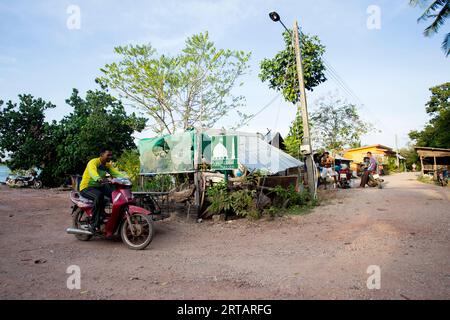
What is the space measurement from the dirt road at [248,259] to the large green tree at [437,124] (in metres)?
23.7

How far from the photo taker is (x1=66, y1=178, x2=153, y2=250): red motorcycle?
213 inches

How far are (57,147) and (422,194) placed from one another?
22.6 metres

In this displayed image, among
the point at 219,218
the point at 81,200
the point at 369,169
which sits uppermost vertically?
the point at 369,169

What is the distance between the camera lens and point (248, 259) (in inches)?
189

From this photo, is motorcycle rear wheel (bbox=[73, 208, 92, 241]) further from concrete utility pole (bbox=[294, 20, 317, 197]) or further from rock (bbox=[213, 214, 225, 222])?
concrete utility pole (bbox=[294, 20, 317, 197])

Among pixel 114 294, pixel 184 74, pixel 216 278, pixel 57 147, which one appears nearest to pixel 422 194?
pixel 216 278

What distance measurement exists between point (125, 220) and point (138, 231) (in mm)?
323

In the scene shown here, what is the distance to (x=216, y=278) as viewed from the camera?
385 cm

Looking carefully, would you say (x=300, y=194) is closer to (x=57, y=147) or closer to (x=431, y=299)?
(x=431, y=299)

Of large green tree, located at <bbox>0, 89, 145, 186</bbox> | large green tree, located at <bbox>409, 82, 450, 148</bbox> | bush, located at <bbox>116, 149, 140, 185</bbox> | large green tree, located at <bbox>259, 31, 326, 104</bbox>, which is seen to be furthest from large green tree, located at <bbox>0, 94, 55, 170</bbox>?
large green tree, located at <bbox>409, 82, 450, 148</bbox>

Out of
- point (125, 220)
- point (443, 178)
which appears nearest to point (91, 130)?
point (125, 220)


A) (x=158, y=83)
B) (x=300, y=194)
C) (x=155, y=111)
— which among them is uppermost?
(x=158, y=83)

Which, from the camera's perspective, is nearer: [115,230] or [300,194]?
[115,230]

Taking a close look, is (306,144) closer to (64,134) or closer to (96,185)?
(96,185)
